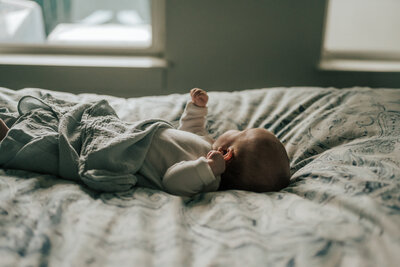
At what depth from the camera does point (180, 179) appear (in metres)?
0.89

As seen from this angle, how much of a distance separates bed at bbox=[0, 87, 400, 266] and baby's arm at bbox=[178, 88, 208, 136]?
0.98 ft

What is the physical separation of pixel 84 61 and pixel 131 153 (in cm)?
115

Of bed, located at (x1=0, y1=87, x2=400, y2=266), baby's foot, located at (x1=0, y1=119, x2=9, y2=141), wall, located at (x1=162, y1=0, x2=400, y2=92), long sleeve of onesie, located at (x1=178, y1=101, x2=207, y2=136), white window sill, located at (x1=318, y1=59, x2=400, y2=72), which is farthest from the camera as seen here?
white window sill, located at (x1=318, y1=59, x2=400, y2=72)

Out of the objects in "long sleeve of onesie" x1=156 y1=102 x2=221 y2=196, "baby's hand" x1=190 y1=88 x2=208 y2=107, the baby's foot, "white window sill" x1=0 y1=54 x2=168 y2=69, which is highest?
"baby's hand" x1=190 y1=88 x2=208 y2=107

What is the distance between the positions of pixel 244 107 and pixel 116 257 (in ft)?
2.54

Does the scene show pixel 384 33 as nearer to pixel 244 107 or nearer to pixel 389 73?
pixel 389 73

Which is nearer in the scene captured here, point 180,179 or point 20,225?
point 20,225

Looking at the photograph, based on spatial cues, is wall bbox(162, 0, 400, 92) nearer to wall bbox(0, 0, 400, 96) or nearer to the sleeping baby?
wall bbox(0, 0, 400, 96)

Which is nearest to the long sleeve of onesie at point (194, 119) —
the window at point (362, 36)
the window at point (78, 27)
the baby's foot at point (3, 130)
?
the baby's foot at point (3, 130)

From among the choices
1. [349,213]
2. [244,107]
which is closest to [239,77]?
[244,107]

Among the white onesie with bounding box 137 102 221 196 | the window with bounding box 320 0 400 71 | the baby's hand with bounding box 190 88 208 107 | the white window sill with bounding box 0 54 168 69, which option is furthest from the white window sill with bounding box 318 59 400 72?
the white onesie with bounding box 137 102 221 196

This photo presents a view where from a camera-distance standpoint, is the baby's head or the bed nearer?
the bed

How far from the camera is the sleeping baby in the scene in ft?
2.92

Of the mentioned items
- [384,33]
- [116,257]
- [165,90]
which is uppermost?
[384,33]
